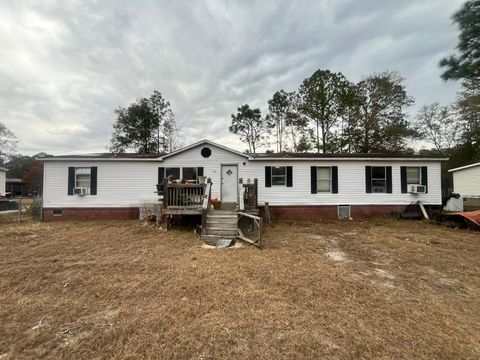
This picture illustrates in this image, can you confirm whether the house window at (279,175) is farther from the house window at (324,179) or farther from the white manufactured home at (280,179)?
the house window at (324,179)

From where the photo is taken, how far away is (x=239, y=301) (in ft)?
11.8

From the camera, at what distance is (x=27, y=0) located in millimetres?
7809

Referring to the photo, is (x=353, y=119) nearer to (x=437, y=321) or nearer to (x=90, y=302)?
(x=437, y=321)

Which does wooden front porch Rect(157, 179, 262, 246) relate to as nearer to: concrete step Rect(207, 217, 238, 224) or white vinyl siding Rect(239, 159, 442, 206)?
concrete step Rect(207, 217, 238, 224)

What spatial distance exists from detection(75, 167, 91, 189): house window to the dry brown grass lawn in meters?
5.22

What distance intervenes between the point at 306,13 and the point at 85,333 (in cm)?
1211

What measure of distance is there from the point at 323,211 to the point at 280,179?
2818 millimetres

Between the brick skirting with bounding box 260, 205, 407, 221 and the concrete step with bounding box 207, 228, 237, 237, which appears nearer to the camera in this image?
the concrete step with bounding box 207, 228, 237, 237

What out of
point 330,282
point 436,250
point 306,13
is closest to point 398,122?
point 306,13

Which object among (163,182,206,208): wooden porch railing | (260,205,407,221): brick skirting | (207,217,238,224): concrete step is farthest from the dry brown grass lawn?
(260,205,407,221): brick skirting

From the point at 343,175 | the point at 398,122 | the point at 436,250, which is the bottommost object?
the point at 436,250

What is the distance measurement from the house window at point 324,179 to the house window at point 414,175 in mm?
4214

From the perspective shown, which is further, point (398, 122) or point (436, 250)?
point (398, 122)

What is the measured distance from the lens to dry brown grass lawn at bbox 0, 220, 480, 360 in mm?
2580
